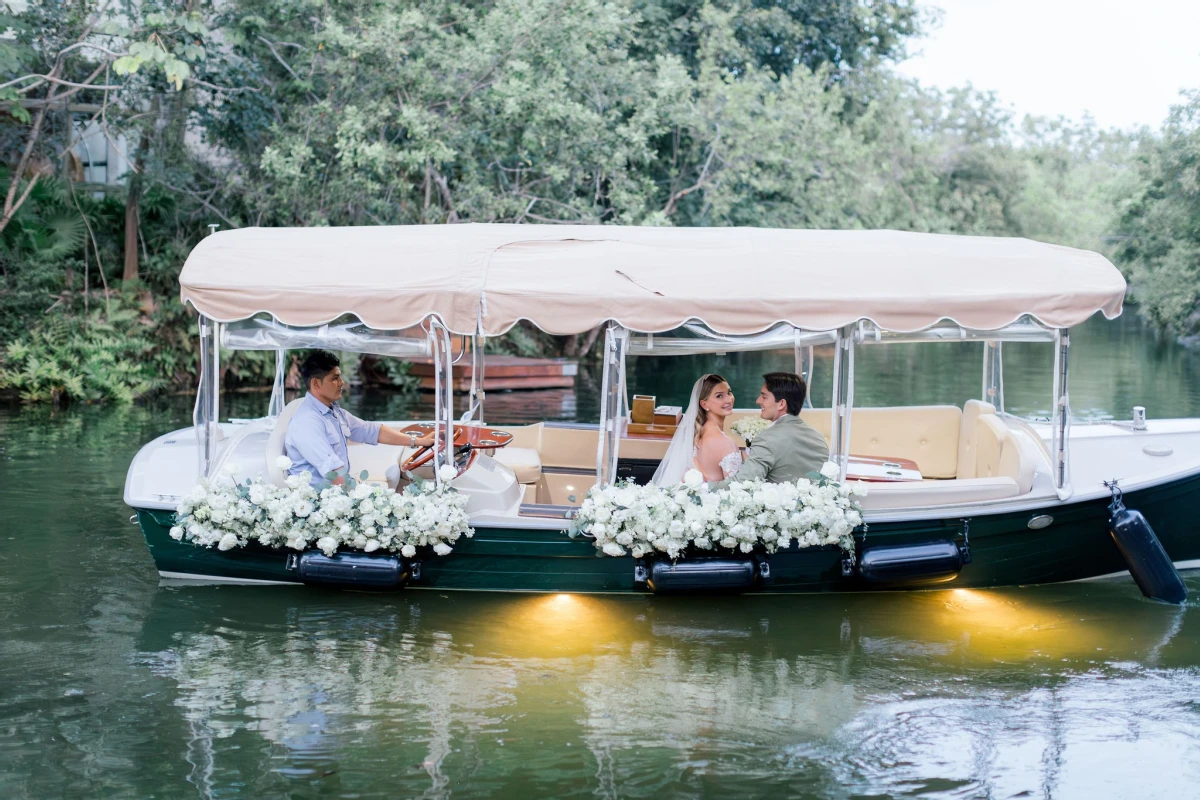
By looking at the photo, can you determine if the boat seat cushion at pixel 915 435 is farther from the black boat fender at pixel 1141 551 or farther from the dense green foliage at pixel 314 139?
the dense green foliage at pixel 314 139

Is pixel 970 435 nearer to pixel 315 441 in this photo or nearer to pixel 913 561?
pixel 913 561

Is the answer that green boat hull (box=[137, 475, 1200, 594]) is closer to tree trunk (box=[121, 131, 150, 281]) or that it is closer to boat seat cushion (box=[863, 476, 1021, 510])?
boat seat cushion (box=[863, 476, 1021, 510])

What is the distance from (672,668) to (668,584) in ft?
2.37

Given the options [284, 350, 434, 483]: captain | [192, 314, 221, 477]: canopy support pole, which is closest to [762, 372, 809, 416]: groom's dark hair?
[284, 350, 434, 483]: captain

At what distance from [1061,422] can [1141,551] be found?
3.34ft

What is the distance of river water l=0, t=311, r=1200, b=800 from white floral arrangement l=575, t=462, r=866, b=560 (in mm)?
663

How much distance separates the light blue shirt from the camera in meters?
8.09

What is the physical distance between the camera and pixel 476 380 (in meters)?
9.93

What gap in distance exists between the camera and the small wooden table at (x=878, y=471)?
863cm

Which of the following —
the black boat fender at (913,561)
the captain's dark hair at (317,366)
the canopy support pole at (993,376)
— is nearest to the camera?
the black boat fender at (913,561)

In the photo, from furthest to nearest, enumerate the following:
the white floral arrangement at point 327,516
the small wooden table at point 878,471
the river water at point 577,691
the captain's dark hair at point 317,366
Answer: the small wooden table at point 878,471
the captain's dark hair at point 317,366
the white floral arrangement at point 327,516
the river water at point 577,691

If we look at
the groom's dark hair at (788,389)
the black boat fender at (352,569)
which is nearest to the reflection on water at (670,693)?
the black boat fender at (352,569)

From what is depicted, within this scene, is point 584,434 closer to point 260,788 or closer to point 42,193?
point 260,788

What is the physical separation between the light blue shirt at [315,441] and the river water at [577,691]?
1018 mm
